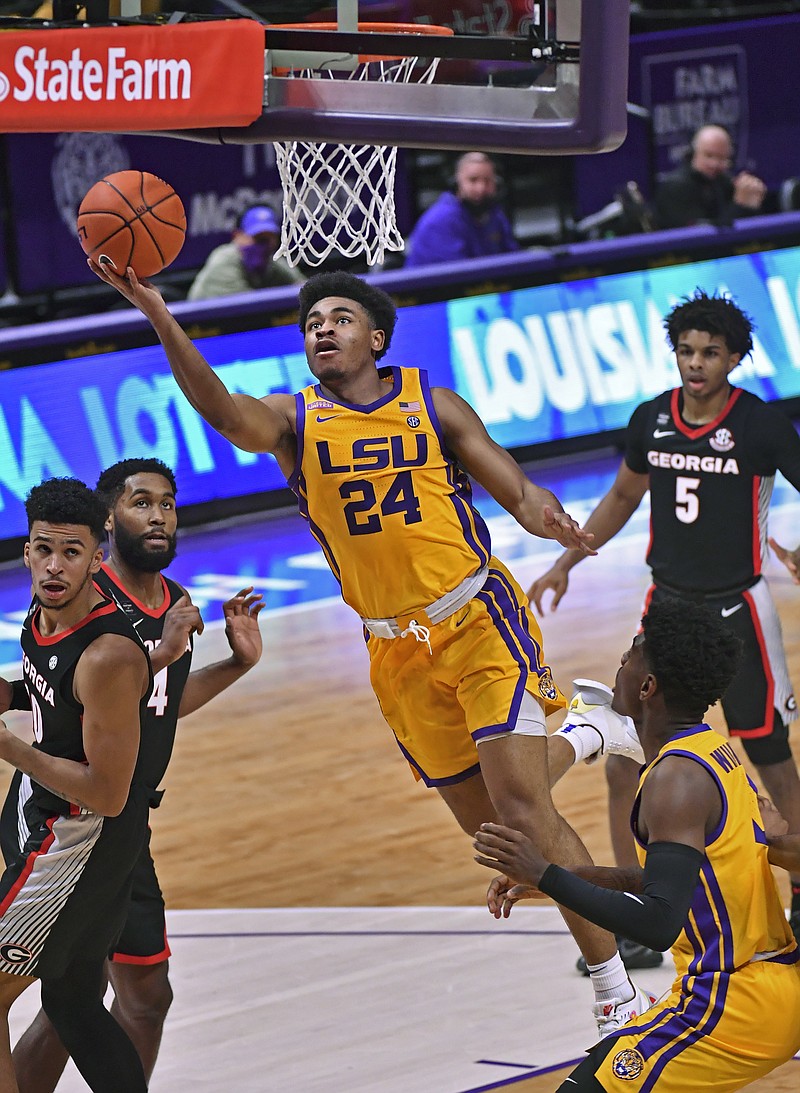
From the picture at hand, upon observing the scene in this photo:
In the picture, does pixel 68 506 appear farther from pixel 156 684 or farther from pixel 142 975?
pixel 142 975

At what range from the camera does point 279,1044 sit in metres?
6.13

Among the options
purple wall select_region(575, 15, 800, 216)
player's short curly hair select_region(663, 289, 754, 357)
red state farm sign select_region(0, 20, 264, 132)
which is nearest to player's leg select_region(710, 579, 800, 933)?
player's short curly hair select_region(663, 289, 754, 357)

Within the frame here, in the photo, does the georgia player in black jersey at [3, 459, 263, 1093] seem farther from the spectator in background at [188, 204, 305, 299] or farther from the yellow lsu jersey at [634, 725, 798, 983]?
the spectator in background at [188, 204, 305, 299]

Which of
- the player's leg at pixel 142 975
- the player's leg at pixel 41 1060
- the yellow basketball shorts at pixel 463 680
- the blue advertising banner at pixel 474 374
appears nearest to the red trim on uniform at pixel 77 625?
the player's leg at pixel 142 975

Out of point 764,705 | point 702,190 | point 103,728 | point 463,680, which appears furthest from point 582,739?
point 702,190

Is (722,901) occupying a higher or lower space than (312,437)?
lower

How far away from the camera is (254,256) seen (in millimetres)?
13211

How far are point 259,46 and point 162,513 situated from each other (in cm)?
134

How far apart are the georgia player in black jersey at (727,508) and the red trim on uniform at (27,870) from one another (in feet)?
8.92

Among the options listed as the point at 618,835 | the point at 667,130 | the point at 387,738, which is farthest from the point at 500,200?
the point at 618,835

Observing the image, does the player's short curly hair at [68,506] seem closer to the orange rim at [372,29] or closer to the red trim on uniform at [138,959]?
the red trim on uniform at [138,959]

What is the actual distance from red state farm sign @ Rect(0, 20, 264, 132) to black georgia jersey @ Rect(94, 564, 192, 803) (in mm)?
1281

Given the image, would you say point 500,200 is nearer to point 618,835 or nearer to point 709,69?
point 709,69

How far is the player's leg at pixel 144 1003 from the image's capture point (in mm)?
5320
